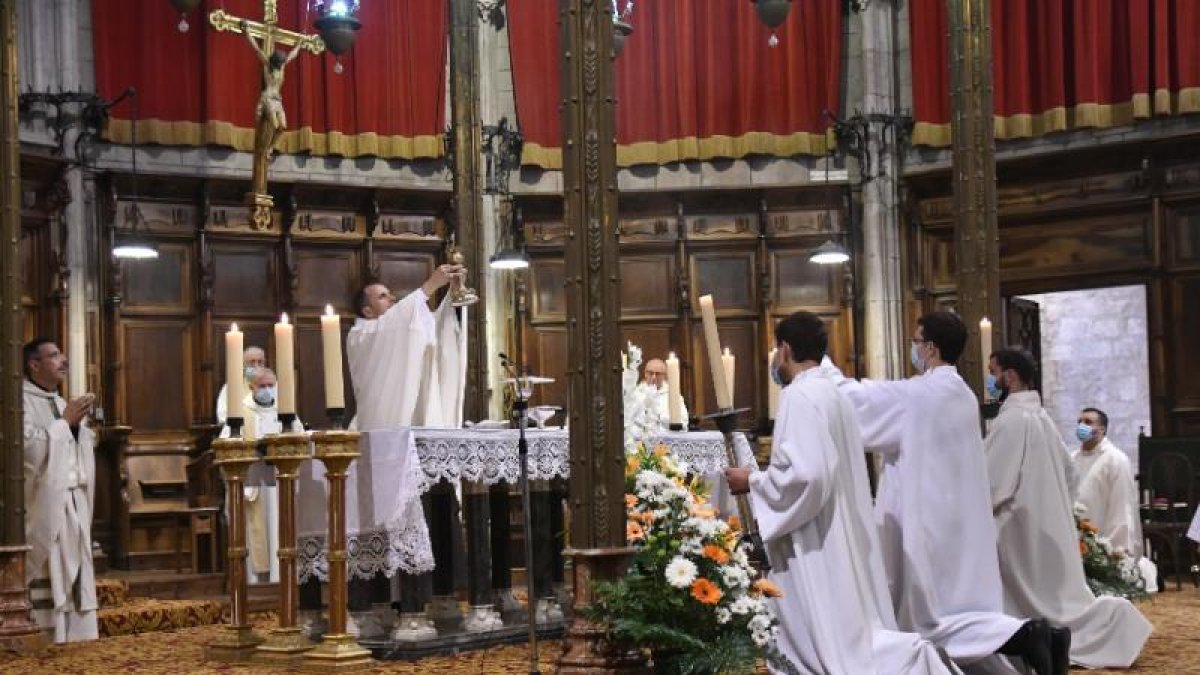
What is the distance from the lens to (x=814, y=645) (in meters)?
6.77

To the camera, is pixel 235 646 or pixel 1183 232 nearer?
pixel 235 646

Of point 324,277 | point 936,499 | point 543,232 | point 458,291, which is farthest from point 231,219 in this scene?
point 936,499

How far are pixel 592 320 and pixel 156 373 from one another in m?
8.78

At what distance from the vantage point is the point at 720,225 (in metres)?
16.8

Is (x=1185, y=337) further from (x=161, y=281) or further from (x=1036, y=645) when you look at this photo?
(x=161, y=281)

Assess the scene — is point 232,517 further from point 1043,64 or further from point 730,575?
point 1043,64

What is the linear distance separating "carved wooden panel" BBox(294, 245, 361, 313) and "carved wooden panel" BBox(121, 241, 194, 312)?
1.06m

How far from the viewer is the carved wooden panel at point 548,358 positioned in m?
16.4

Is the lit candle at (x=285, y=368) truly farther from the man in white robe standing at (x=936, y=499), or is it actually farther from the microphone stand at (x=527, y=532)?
the man in white robe standing at (x=936, y=499)

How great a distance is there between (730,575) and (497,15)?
10.8 meters

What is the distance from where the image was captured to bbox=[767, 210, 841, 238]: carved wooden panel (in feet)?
54.6

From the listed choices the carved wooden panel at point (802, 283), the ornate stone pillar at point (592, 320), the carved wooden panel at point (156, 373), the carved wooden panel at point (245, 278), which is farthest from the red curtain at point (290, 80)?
the ornate stone pillar at point (592, 320)

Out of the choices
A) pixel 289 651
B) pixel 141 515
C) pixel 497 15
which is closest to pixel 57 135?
pixel 141 515

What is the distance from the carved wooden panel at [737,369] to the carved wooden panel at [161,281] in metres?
5.04
